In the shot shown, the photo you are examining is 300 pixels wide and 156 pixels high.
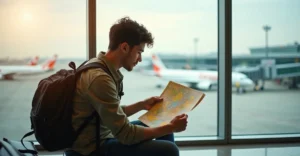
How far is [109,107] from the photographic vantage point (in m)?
1.38

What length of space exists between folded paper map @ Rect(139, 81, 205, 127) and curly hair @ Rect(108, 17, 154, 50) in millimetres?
344

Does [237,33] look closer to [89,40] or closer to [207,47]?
[207,47]

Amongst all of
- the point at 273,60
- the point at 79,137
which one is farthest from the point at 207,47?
the point at 79,137

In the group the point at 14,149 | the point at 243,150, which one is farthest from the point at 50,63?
the point at 243,150

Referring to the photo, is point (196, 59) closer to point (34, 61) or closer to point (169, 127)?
point (34, 61)

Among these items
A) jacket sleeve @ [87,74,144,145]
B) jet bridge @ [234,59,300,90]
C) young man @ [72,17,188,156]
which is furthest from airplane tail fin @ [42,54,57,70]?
jet bridge @ [234,59,300,90]

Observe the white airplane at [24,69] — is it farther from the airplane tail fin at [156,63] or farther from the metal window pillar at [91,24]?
the airplane tail fin at [156,63]

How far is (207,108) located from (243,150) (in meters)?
0.48

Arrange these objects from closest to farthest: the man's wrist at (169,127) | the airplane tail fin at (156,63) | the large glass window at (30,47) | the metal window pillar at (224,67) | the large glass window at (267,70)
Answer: the man's wrist at (169,127) → the large glass window at (30,47) → the metal window pillar at (224,67) → the airplane tail fin at (156,63) → the large glass window at (267,70)

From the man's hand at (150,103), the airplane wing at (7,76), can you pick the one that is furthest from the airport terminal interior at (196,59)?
the man's hand at (150,103)

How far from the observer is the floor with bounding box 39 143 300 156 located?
2.70 m

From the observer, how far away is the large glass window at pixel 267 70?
3070mm

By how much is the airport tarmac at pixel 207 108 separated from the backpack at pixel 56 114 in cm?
135

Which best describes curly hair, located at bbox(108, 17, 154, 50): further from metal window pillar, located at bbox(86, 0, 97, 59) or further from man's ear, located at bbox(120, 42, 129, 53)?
metal window pillar, located at bbox(86, 0, 97, 59)
